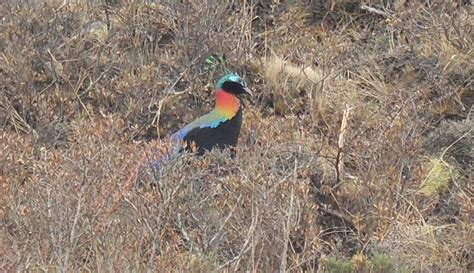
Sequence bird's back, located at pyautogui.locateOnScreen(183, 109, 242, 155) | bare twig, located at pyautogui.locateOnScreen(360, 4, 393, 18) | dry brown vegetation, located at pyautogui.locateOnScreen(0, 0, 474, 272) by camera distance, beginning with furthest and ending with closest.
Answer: bare twig, located at pyautogui.locateOnScreen(360, 4, 393, 18)
bird's back, located at pyautogui.locateOnScreen(183, 109, 242, 155)
dry brown vegetation, located at pyautogui.locateOnScreen(0, 0, 474, 272)

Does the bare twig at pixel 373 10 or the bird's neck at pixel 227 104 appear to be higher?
the bird's neck at pixel 227 104

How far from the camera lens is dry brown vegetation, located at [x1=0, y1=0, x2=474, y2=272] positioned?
445 cm

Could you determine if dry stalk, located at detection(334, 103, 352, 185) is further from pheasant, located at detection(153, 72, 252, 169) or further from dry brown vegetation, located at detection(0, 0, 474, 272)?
pheasant, located at detection(153, 72, 252, 169)

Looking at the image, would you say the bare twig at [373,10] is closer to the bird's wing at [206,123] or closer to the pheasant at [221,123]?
the pheasant at [221,123]

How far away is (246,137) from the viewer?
6.11 meters

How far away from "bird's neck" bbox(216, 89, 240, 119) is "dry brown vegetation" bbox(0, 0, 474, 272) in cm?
18

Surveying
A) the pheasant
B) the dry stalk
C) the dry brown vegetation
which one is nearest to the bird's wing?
the pheasant

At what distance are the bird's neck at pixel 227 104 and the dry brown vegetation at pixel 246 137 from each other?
18cm

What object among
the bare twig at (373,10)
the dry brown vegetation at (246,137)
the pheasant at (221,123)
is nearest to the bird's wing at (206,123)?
the pheasant at (221,123)

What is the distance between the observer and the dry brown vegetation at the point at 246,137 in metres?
4.45

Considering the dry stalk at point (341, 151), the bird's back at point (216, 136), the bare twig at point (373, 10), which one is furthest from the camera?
the bare twig at point (373, 10)

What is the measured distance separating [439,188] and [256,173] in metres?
1.48

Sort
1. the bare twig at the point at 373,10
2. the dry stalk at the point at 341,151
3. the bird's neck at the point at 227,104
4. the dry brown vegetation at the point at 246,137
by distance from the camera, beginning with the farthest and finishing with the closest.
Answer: the bare twig at the point at 373,10 < the bird's neck at the point at 227,104 < the dry stalk at the point at 341,151 < the dry brown vegetation at the point at 246,137

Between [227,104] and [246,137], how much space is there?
0.23 meters
